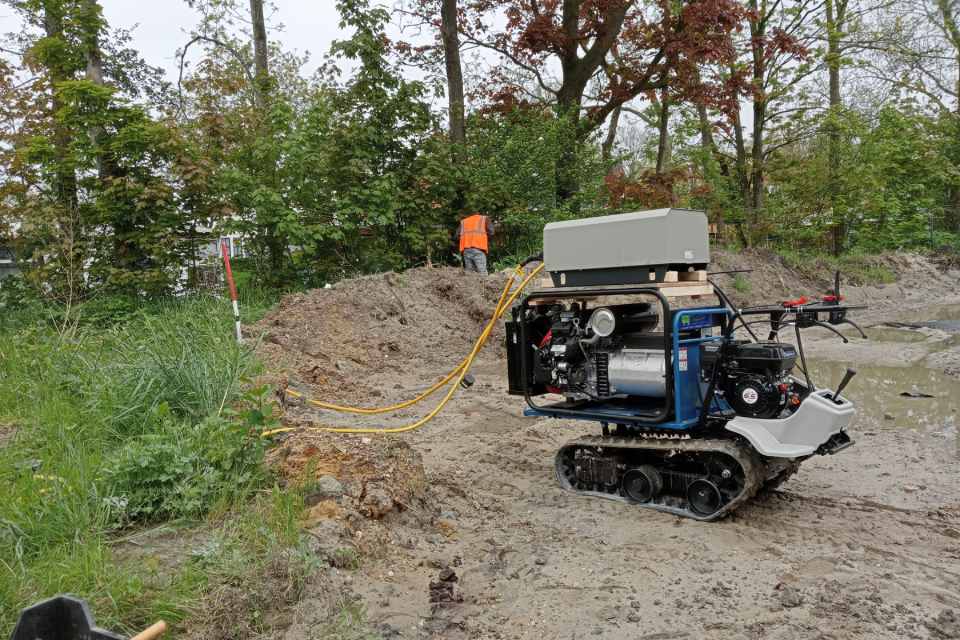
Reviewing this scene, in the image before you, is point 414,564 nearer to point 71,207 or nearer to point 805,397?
point 805,397

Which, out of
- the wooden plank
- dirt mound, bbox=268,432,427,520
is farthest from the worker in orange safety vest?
the wooden plank

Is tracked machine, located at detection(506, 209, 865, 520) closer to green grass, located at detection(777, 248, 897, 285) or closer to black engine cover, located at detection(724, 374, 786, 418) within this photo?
black engine cover, located at detection(724, 374, 786, 418)

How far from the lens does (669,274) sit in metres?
4.87

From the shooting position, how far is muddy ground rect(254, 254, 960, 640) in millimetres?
3607

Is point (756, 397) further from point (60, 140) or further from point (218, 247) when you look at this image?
point (60, 140)

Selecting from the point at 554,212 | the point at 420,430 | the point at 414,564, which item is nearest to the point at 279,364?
the point at 420,430

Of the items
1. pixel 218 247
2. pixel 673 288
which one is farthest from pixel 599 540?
pixel 218 247

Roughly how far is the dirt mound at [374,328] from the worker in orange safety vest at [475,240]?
570 millimetres

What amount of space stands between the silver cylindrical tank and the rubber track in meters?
0.38

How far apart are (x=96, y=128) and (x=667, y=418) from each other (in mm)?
10785

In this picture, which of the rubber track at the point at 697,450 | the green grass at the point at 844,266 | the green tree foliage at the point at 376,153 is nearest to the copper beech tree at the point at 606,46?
the green tree foliage at the point at 376,153

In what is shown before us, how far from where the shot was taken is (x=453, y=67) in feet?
54.2

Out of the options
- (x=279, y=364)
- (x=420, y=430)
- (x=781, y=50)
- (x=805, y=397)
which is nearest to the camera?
(x=805, y=397)

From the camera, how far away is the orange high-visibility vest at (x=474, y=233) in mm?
13469
